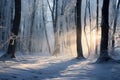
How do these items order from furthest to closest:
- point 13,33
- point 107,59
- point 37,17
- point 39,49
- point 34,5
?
point 39,49 → point 37,17 → point 34,5 → point 13,33 → point 107,59

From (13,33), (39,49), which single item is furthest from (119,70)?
(39,49)

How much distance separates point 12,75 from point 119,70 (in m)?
5.63

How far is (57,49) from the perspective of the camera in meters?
36.1

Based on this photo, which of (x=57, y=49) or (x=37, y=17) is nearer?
(x=57, y=49)

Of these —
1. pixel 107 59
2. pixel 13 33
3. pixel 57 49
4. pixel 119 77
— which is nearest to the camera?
pixel 119 77

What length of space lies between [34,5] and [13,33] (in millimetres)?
26483

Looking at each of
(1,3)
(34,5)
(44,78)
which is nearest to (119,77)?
(44,78)

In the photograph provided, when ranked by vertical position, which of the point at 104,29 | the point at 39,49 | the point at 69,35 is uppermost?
the point at 104,29

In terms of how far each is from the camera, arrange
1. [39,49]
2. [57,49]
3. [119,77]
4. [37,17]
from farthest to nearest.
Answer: [39,49], [37,17], [57,49], [119,77]

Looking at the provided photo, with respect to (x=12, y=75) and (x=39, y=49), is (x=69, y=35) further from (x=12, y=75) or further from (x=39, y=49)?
(x=12, y=75)

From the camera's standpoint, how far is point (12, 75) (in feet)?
44.0

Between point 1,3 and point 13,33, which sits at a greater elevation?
point 1,3

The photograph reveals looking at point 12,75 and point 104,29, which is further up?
point 104,29

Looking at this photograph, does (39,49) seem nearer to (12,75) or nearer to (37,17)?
(37,17)
